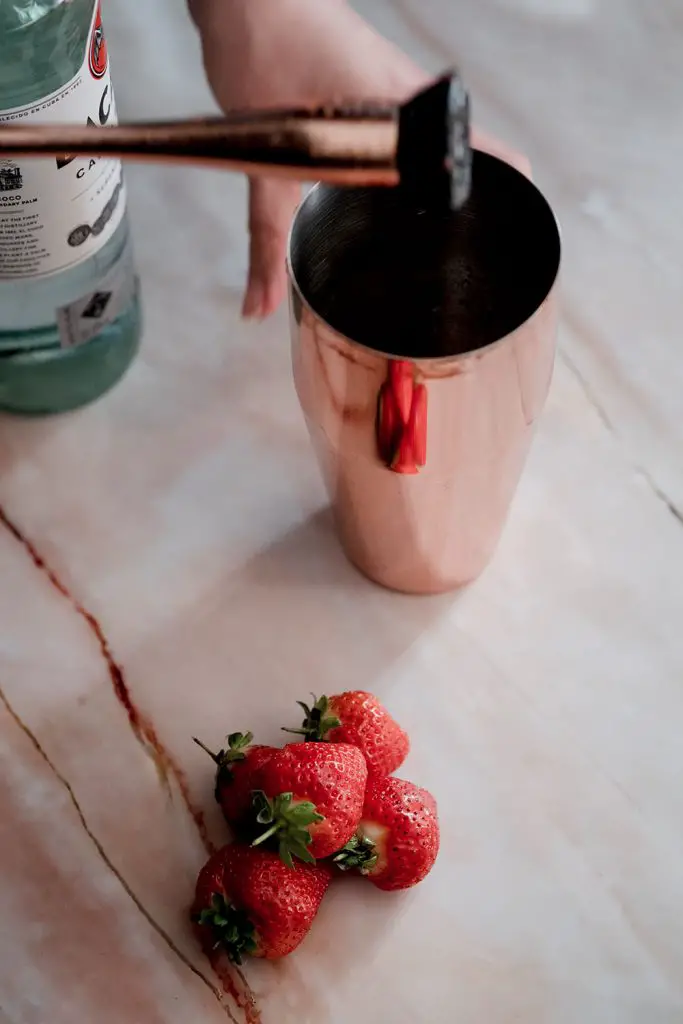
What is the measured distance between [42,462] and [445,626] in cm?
25

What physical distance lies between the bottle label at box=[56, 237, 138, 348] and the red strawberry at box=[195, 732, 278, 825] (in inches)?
9.6

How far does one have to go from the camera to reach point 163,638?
1.94 feet

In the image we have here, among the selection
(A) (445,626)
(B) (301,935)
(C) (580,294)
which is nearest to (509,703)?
(A) (445,626)

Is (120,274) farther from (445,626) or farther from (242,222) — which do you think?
(445,626)

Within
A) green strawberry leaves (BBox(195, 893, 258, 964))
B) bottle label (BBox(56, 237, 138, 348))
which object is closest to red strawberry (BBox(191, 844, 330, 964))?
green strawberry leaves (BBox(195, 893, 258, 964))

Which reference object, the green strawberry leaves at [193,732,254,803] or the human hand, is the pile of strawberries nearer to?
the green strawberry leaves at [193,732,254,803]

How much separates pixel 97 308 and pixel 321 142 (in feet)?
1.16

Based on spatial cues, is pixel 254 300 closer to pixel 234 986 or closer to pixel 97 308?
pixel 97 308

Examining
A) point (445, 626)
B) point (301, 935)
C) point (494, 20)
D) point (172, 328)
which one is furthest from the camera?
point (494, 20)

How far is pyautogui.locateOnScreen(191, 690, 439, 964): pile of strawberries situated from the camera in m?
0.48

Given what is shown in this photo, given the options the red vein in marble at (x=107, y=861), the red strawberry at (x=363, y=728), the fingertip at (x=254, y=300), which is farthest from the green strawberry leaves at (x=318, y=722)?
the fingertip at (x=254, y=300)

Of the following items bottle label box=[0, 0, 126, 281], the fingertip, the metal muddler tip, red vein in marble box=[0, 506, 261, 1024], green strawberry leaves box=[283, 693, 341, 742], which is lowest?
red vein in marble box=[0, 506, 261, 1024]

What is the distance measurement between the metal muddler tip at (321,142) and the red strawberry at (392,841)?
285 millimetres

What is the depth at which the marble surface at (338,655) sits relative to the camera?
506mm
